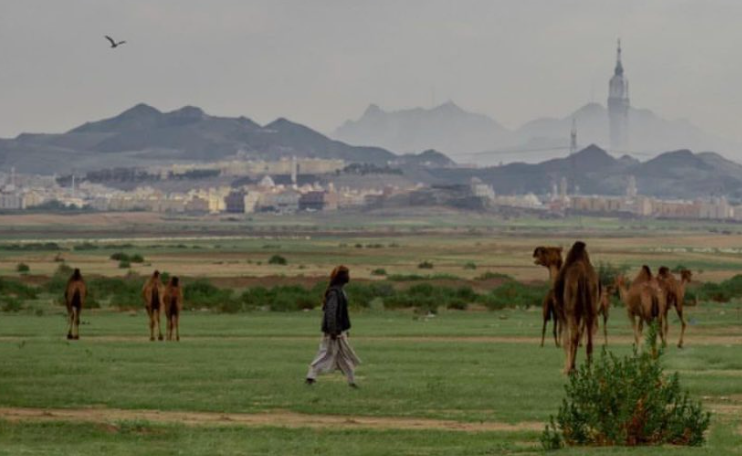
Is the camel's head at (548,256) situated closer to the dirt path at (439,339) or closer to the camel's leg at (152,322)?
the dirt path at (439,339)

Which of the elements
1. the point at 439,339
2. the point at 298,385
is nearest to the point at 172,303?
the point at 439,339

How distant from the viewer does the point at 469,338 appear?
38.4m

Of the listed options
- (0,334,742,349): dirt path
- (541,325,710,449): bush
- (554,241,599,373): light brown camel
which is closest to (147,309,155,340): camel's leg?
(0,334,742,349): dirt path

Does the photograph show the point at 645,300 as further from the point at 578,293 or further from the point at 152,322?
the point at 152,322

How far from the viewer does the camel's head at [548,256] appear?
90.7 feet

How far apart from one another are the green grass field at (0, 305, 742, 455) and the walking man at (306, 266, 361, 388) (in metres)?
→ 0.28

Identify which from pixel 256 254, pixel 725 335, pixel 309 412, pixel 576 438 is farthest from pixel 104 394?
pixel 256 254

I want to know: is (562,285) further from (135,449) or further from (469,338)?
(469,338)

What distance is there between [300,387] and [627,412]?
25.5ft

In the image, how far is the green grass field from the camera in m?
19.7

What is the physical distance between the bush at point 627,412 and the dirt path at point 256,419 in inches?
90.9

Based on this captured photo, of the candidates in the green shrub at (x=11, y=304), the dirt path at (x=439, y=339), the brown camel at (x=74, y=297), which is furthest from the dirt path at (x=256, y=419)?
the green shrub at (x=11, y=304)

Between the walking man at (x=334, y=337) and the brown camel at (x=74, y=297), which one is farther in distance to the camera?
the brown camel at (x=74, y=297)

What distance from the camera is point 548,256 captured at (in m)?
27.7
